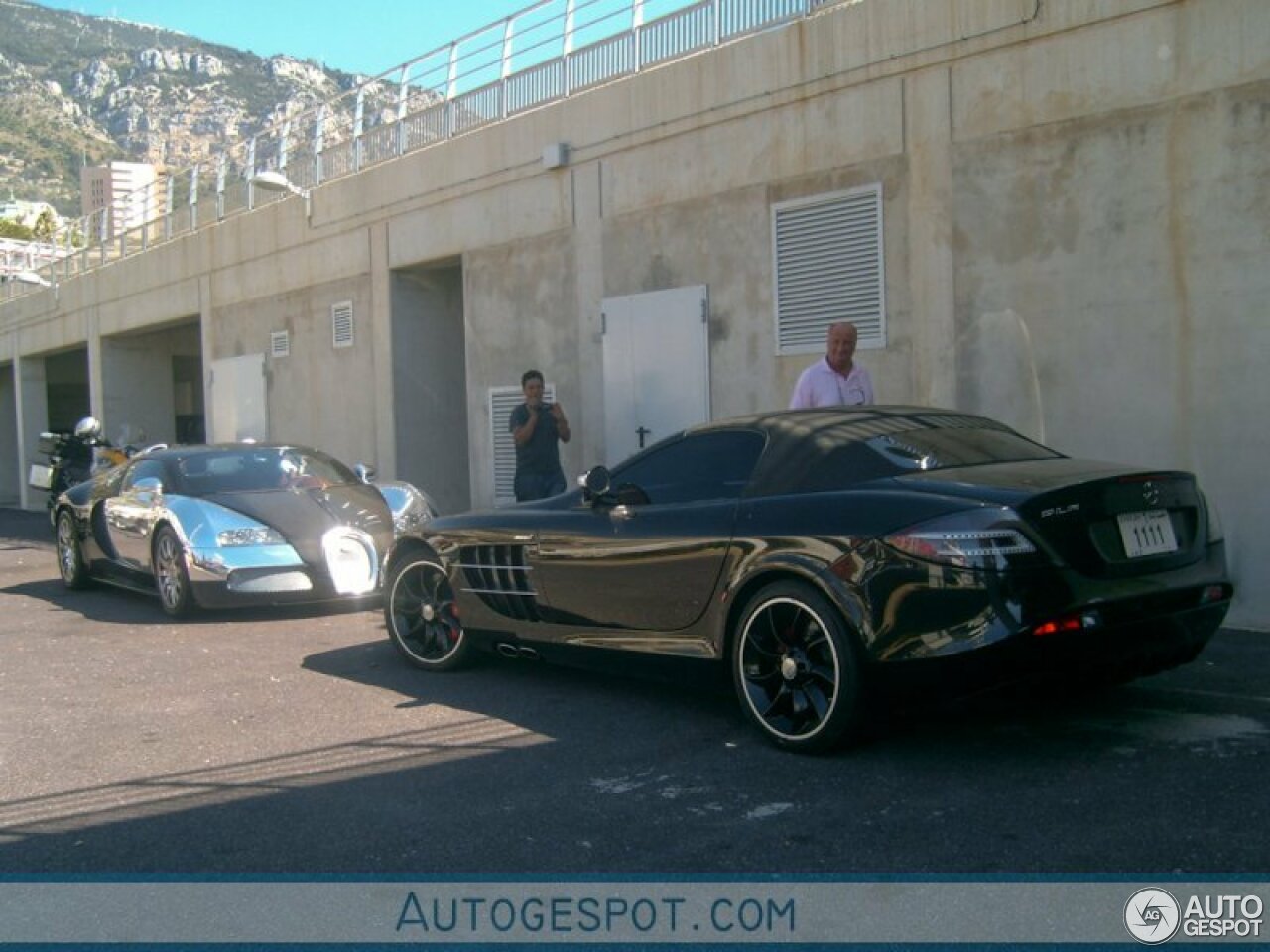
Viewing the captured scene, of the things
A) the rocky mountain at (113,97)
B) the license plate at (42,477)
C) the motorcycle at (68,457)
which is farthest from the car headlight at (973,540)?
the rocky mountain at (113,97)

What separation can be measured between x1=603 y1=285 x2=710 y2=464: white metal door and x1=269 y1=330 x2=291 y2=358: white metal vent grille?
755cm

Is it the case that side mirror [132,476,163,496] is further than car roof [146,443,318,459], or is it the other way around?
car roof [146,443,318,459]

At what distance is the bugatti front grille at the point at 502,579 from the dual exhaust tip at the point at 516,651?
145mm

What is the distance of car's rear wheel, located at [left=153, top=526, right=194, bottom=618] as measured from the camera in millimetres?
9242

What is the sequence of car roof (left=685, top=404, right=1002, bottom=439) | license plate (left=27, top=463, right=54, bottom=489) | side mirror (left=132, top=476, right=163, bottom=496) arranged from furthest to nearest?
license plate (left=27, top=463, right=54, bottom=489) → side mirror (left=132, top=476, right=163, bottom=496) → car roof (left=685, top=404, right=1002, bottom=439)

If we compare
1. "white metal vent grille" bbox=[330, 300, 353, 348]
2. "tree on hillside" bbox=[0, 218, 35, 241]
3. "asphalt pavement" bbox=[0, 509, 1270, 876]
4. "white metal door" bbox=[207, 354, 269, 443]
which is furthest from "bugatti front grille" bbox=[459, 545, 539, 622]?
"tree on hillside" bbox=[0, 218, 35, 241]

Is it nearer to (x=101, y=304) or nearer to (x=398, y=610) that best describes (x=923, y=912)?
(x=398, y=610)

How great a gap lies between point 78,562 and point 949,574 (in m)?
8.94

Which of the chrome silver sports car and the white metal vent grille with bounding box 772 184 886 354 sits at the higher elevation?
the white metal vent grille with bounding box 772 184 886 354

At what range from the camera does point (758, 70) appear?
34.5 ft

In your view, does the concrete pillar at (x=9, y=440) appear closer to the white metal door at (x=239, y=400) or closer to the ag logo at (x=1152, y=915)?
the white metal door at (x=239, y=400)

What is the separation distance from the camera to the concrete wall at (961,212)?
7754mm

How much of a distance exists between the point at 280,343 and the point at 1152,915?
16.6 m

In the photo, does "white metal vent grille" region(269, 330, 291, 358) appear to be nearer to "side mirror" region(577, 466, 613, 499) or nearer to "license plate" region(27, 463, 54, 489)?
"license plate" region(27, 463, 54, 489)
